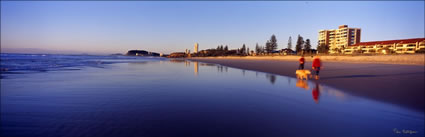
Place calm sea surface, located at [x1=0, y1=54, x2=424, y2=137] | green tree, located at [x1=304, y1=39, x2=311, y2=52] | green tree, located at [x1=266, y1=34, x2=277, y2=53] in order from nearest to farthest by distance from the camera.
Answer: calm sea surface, located at [x1=0, y1=54, x2=424, y2=137]
green tree, located at [x1=304, y1=39, x2=311, y2=52]
green tree, located at [x1=266, y1=34, x2=277, y2=53]

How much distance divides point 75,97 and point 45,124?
294cm

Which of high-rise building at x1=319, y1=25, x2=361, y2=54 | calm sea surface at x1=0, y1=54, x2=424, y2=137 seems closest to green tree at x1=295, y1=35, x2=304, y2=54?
high-rise building at x1=319, y1=25, x2=361, y2=54

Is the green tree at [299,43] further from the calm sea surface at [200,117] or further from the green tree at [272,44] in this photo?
the calm sea surface at [200,117]

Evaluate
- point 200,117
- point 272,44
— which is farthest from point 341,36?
point 200,117

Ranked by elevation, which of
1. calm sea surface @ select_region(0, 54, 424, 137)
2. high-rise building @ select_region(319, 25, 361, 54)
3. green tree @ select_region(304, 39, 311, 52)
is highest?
high-rise building @ select_region(319, 25, 361, 54)

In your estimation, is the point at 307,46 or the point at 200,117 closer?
the point at 200,117

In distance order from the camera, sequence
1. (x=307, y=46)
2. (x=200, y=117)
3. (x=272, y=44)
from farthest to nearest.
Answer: (x=272, y=44) → (x=307, y=46) → (x=200, y=117)

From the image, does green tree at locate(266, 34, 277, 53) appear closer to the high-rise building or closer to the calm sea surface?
the high-rise building

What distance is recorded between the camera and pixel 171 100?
21.2ft

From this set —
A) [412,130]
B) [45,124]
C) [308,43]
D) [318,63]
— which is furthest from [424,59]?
[308,43]

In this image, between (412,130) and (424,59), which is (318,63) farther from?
(424,59)

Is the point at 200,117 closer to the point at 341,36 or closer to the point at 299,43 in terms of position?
the point at 299,43

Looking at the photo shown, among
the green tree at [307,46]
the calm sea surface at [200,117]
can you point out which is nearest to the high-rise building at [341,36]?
the green tree at [307,46]

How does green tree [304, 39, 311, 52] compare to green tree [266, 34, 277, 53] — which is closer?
green tree [304, 39, 311, 52]
